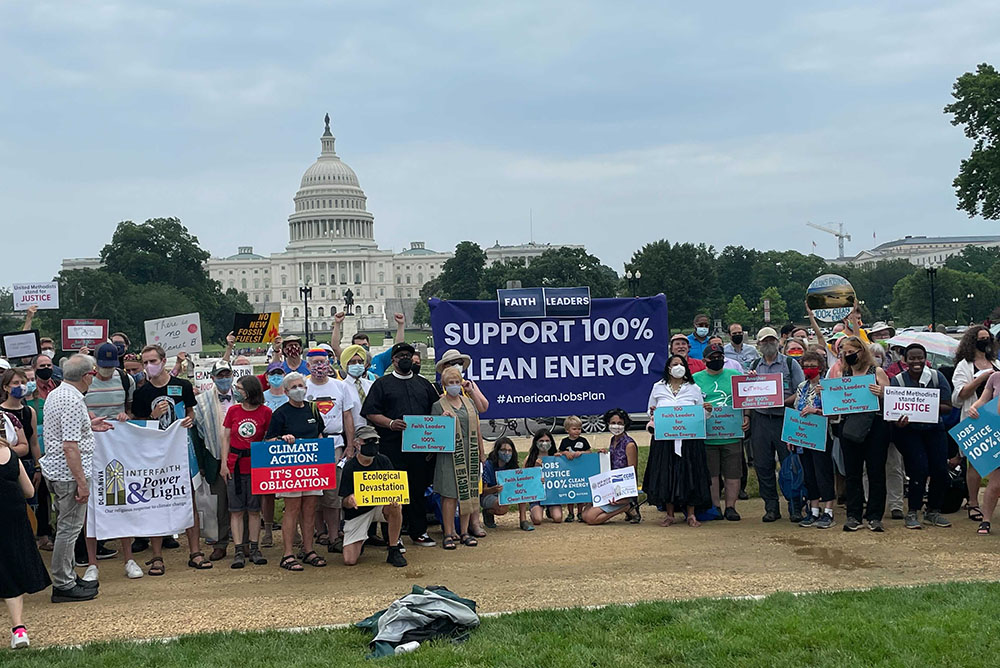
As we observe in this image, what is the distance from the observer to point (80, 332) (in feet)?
56.2

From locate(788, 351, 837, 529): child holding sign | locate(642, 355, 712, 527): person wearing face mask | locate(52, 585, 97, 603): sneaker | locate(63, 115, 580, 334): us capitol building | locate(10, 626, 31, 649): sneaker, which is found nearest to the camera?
locate(10, 626, 31, 649): sneaker

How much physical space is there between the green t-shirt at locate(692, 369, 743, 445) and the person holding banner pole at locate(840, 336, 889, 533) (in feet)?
3.74

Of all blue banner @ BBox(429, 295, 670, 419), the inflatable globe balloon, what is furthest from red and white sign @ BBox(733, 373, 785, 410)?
the inflatable globe balloon

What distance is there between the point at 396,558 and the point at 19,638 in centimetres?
306

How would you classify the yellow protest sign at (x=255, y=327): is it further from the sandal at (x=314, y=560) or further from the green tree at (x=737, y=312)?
the green tree at (x=737, y=312)

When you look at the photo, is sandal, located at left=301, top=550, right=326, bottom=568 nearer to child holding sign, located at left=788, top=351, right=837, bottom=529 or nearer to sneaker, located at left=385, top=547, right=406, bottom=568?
sneaker, located at left=385, top=547, right=406, bottom=568

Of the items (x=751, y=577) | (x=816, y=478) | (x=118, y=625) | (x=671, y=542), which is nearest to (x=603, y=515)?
(x=671, y=542)

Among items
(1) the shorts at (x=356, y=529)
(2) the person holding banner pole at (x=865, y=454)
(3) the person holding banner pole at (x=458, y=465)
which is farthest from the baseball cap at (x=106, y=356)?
(2) the person holding banner pole at (x=865, y=454)

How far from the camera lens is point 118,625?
7.23 metres

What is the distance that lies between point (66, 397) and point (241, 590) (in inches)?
76.0

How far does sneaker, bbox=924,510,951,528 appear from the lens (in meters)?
9.82

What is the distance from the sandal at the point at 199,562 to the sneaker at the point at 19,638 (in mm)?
2281

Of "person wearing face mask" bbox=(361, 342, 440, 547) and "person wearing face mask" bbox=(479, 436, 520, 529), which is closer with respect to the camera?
"person wearing face mask" bbox=(361, 342, 440, 547)

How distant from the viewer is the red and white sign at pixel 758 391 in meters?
10.3
